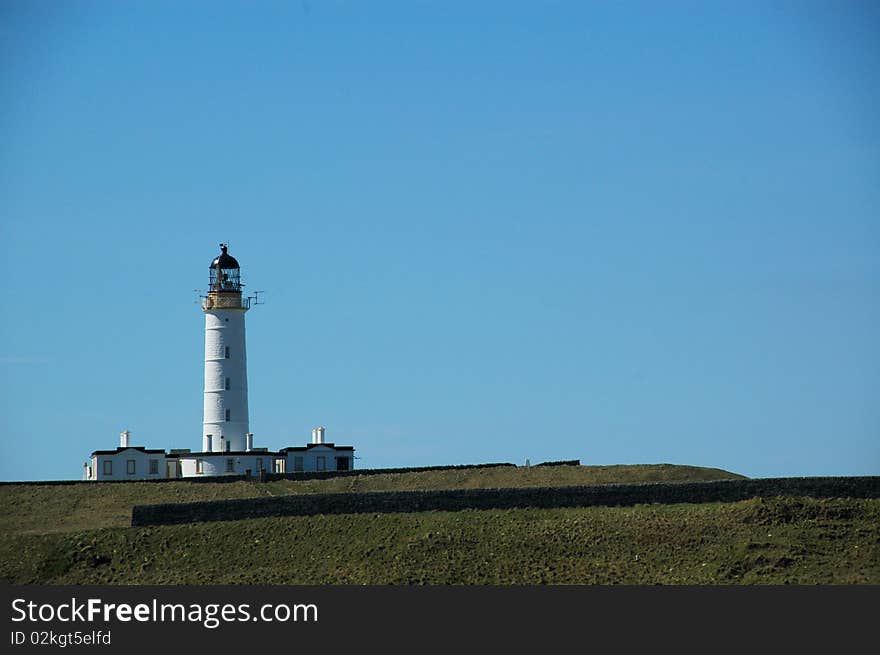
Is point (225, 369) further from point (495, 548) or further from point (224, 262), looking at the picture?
point (495, 548)

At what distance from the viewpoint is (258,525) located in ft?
208

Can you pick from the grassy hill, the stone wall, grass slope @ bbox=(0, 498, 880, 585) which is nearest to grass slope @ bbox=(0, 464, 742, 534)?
the grassy hill

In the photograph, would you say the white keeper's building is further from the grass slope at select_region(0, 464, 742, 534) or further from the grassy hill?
the grassy hill

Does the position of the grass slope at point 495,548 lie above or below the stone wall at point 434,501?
below

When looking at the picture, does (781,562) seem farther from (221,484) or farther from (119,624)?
(221,484)

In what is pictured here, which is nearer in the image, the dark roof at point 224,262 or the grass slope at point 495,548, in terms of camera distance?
the grass slope at point 495,548

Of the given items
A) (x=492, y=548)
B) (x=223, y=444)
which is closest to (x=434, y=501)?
(x=492, y=548)

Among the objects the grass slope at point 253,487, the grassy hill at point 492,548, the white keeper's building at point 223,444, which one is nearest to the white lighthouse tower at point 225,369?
the white keeper's building at point 223,444

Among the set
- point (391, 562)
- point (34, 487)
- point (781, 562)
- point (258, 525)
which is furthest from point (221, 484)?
point (781, 562)

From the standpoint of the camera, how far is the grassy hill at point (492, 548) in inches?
2256

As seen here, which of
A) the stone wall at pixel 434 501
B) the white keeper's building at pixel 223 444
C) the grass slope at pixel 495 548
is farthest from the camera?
the white keeper's building at pixel 223 444

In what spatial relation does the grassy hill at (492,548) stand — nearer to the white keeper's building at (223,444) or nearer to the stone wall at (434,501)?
the stone wall at (434,501)

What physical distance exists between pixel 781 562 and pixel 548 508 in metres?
9.85

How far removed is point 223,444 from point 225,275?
8.32m
